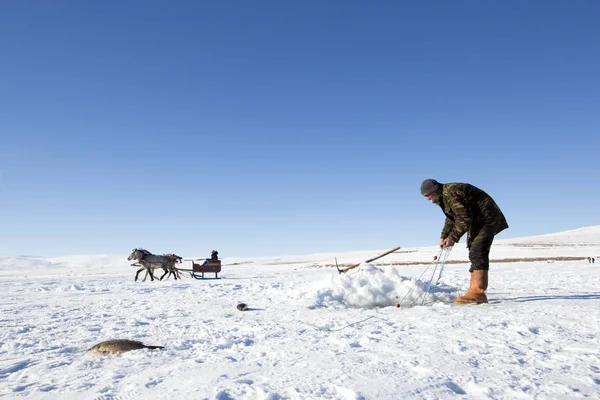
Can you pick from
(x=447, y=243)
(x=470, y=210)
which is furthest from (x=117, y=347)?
(x=470, y=210)

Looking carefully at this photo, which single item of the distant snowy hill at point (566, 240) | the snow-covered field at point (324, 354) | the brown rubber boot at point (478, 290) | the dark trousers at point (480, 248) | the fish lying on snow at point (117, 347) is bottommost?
the snow-covered field at point (324, 354)

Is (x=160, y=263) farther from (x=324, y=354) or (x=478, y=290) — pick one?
(x=324, y=354)

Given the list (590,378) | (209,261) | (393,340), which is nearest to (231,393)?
(393,340)

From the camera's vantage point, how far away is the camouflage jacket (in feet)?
17.8

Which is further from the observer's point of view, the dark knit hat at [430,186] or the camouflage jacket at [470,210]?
the dark knit hat at [430,186]

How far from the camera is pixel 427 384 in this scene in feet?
7.45

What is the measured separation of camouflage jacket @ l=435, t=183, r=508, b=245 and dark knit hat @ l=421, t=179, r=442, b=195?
0.34 ft

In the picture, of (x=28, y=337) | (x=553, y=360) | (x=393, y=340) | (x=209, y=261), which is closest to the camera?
(x=553, y=360)

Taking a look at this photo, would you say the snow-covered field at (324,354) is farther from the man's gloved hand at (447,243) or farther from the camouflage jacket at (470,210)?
the camouflage jacket at (470,210)

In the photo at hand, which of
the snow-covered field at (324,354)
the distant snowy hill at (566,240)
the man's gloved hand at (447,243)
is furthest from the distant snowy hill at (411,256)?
the snow-covered field at (324,354)

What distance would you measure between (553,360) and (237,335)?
9.14ft

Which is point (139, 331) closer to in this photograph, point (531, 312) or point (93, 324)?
point (93, 324)

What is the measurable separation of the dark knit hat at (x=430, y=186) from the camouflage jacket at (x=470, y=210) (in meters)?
0.10

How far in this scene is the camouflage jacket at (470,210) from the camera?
5414mm
